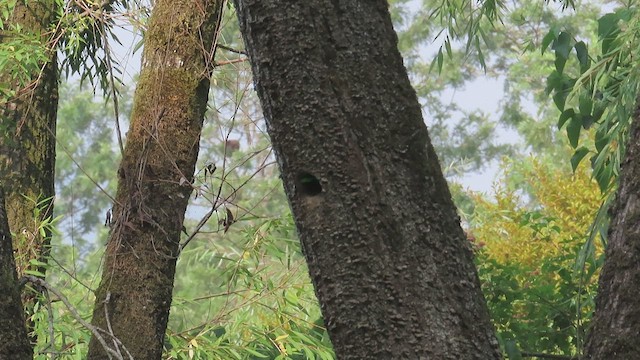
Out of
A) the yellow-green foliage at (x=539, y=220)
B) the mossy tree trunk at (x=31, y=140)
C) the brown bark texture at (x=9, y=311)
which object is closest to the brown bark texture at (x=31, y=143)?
the mossy tree trunk at (x=31, y=140)

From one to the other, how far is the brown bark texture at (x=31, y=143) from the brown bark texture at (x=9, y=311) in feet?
4.72

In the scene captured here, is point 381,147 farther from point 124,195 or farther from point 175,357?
→ point 175,357

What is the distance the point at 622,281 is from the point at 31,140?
2612mm

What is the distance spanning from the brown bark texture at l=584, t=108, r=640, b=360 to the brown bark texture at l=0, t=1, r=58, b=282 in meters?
2.27

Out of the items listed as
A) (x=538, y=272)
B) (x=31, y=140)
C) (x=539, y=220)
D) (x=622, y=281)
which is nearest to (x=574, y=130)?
(x=622, y=281)

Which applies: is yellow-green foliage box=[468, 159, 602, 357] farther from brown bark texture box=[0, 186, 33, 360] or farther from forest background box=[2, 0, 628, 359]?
brown bark texture box=[0, 186, 33, 360]

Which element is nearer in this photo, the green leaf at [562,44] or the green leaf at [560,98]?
the green leaf at [562,44]

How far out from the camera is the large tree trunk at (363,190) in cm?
120

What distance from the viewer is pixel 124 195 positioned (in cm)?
274

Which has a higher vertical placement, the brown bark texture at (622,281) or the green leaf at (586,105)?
the green leaf at (586,105)

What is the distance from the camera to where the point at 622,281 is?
1.19 metres

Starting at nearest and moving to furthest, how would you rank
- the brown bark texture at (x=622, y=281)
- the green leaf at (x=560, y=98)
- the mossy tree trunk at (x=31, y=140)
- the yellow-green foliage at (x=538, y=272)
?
1. the brown bark texture at (x=622, y=281)
2. the green leaf at (x=560, y=98)
3. the mossy tree trunk at (x=31, y=140)
4. the yellow-green foliage at (x=538, y=272)

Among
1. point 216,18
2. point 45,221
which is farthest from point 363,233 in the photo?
point 45,221

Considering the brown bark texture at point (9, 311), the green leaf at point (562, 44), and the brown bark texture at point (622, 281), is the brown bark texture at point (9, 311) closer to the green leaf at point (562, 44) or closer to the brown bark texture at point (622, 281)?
the brown bark texture at point (622, 281)
